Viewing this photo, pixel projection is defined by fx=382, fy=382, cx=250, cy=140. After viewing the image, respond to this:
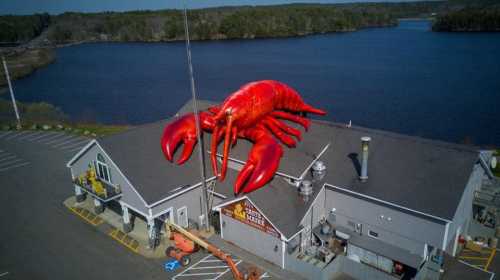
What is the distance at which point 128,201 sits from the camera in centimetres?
2155

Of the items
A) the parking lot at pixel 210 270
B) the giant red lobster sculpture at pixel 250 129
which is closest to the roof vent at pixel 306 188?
the giant red lobster sculpture at pixel 250 129

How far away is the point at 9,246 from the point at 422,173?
22.6 m

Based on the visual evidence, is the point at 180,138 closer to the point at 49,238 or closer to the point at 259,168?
the point at 259,168

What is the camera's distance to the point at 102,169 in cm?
2325

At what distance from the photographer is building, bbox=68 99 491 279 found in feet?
58.0

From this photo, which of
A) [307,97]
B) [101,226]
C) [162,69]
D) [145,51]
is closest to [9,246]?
[101,226]

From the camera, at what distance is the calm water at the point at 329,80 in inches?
2137

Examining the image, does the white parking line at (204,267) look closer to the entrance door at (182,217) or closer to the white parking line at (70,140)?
the entrance door at (182,217)

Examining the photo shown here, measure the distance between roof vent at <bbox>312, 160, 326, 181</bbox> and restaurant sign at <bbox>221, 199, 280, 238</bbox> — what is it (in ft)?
A: 12.8

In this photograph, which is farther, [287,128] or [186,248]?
[287,128]

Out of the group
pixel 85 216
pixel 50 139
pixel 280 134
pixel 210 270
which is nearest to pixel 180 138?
pixel 280 134

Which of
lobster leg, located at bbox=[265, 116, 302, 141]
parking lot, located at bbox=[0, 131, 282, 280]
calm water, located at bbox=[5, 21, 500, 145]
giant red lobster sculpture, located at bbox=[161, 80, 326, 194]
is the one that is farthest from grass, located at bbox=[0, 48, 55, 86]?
lobster leg, located at bbox=[265, 116, 302, 141]

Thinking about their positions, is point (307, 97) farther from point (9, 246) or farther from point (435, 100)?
point (9, 246)

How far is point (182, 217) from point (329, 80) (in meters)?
57.0
